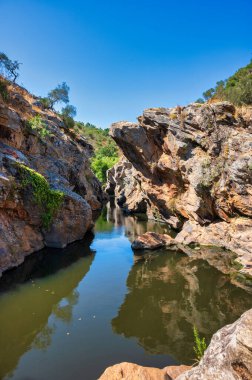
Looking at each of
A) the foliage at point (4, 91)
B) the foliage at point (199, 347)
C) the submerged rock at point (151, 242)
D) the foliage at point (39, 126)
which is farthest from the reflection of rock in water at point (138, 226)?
the foliage at point (199, 347)

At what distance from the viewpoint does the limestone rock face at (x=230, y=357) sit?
4695 millimetres

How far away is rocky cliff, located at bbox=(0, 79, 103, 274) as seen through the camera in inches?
770

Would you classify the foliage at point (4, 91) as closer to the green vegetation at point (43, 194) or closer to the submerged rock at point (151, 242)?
the green vegetation at point (43, 194)

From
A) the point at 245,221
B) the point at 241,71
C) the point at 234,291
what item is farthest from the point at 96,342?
the point at 241,71

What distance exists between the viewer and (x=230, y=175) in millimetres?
23688

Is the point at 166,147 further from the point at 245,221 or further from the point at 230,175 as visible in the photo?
the point at 245,221

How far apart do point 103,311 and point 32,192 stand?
1231cm

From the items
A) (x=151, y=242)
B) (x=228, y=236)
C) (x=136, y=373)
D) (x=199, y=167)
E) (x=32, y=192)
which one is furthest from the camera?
(x=199, y=167)

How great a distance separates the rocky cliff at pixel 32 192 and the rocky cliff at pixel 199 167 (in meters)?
9.93

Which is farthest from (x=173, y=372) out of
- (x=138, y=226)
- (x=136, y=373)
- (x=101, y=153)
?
(x=101, y=153)

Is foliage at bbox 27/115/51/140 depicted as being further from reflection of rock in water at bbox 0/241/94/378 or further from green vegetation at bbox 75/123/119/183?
green vegetation at bbox 75/123/119/183

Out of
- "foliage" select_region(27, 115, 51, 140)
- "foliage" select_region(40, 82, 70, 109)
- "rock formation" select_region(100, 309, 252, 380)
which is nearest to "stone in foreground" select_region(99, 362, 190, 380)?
"rock formation" select_region(100, 309, 252, 380)

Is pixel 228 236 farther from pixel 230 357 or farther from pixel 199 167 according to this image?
pixel 230 357

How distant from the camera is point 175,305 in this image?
1423 cm
